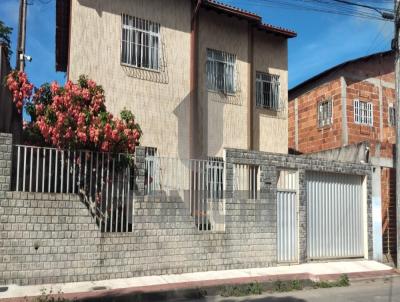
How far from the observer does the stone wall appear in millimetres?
9133

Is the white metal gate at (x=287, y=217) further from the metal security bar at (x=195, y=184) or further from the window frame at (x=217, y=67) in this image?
the window frame at (x=217, y=67)

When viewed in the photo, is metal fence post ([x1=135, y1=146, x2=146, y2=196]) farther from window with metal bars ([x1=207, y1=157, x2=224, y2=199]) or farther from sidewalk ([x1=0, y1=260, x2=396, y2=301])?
sidewalk ([x1=0, y1=260, x2=396, y2=301])

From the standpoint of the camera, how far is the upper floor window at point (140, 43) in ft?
45.3

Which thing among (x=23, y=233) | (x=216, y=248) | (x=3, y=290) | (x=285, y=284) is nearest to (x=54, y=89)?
(x=23, y=233)

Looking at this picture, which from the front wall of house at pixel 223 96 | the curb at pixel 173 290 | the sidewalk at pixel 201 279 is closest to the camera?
the curb at pixel 173 290

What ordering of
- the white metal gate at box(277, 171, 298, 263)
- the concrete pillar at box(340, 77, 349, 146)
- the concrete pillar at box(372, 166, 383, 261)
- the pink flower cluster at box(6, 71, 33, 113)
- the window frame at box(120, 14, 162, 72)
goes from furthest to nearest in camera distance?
the concrete pillar at box(340, 77, 349, 146), the concrete pillar at box(372, 166, 383, 261), the window frame at box(120, 14, 162, 72), the white metal gate at box(277, 171, 298, 263), the pink flower cluster at box(6, 71, 33, 113)

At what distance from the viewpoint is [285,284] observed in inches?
426

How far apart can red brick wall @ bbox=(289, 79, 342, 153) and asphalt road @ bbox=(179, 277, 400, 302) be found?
8497 mm

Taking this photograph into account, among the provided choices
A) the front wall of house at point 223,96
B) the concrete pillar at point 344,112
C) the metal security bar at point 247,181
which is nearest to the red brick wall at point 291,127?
the concrete pillar at point 344,112

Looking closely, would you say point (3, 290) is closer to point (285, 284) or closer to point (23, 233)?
point (23, 233)

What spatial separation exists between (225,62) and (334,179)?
5.01 meters

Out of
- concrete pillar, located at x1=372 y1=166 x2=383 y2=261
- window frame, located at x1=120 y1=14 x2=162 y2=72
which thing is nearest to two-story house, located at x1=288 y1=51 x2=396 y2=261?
concrete pillar, located at x1=372 y1=166 x2=383 y2=261

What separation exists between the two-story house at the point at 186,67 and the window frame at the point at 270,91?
3 cm

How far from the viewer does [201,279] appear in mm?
10336
